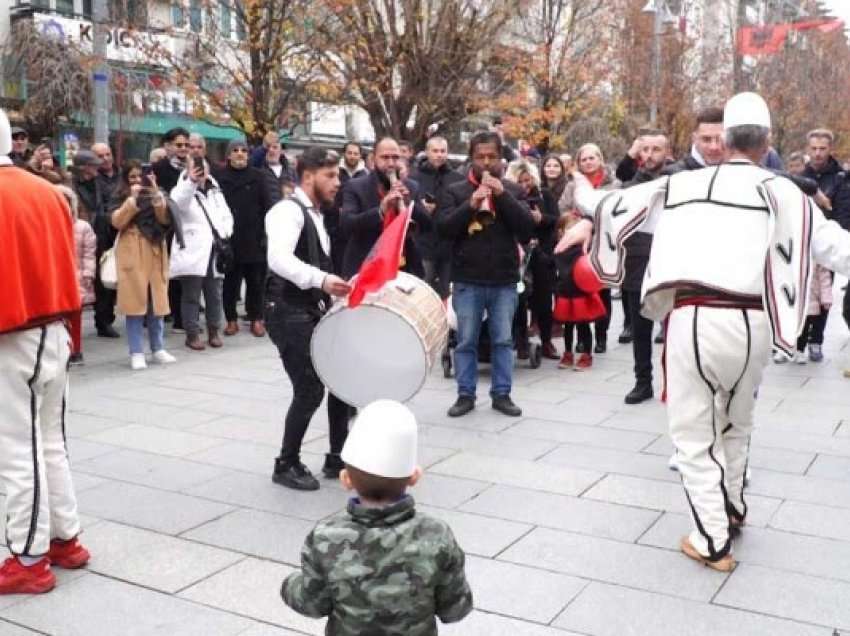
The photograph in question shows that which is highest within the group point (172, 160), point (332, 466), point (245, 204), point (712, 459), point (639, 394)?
point (172, 160)

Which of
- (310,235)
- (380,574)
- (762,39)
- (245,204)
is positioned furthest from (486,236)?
(762,39)

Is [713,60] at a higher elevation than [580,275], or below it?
higher

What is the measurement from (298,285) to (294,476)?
107 centimetres

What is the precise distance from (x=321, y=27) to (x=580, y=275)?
813cm

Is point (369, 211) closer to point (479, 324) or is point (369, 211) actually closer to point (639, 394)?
point (479, 324)

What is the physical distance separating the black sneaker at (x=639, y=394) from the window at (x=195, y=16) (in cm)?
1071

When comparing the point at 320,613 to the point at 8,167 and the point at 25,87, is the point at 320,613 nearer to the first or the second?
the point at 8,167

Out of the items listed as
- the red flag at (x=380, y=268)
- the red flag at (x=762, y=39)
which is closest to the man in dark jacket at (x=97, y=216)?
the red flag at (x=380, y=268)

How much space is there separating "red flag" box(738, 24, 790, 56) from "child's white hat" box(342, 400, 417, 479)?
30.3 meters

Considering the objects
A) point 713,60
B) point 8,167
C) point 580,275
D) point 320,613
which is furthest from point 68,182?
point 713,60

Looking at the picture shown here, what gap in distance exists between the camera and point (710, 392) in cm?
426

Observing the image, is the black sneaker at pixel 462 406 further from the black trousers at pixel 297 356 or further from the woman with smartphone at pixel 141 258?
the woman with smartphone at pixel 141 258

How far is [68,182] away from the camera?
8.85 metres

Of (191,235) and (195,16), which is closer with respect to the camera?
(191,235)
